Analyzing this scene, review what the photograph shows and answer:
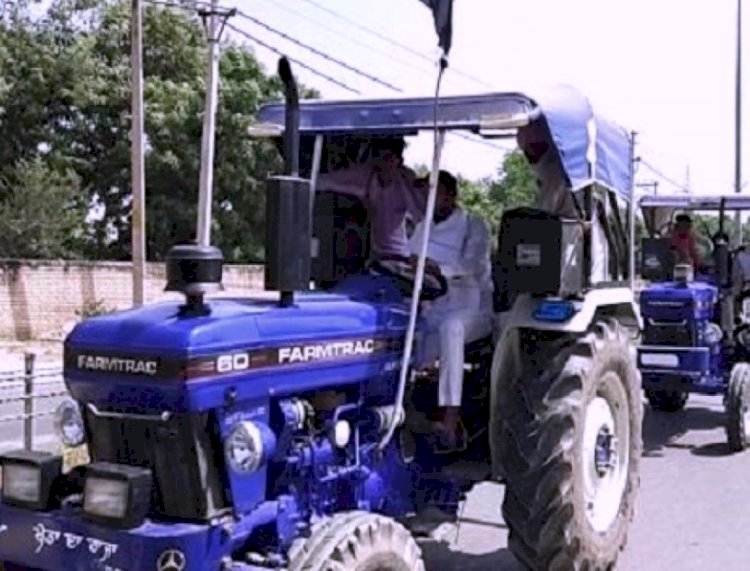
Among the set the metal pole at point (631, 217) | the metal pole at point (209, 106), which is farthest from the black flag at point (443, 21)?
the metal pole at point (209, 106)

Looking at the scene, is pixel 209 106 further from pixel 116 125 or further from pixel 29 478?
pixel 29 478

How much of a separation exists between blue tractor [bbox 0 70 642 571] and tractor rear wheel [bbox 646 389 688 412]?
264 inches

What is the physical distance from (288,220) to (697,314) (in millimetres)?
8649

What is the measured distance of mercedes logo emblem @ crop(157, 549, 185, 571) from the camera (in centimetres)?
452

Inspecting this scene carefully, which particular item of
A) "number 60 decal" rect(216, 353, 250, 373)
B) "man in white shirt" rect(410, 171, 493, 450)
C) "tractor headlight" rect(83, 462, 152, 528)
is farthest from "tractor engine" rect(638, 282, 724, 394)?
"tractor headlight" rect(83, 462, 152, 528)

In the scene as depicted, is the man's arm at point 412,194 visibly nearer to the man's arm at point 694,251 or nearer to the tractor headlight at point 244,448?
the tractor headlight at point 244,448

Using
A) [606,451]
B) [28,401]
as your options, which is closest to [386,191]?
[606,451]

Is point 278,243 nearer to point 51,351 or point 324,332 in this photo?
point 324,332

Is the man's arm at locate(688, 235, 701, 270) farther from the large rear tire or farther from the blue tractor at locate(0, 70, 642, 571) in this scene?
the large rear tire

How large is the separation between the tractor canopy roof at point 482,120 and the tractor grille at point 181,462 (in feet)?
7.21

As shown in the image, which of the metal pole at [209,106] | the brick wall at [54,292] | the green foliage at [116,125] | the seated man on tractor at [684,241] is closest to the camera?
the seated man on tractor at [684,241]

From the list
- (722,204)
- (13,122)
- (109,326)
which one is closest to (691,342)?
(722,204)

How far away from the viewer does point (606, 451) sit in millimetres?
6770

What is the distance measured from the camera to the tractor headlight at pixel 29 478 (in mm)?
4938
